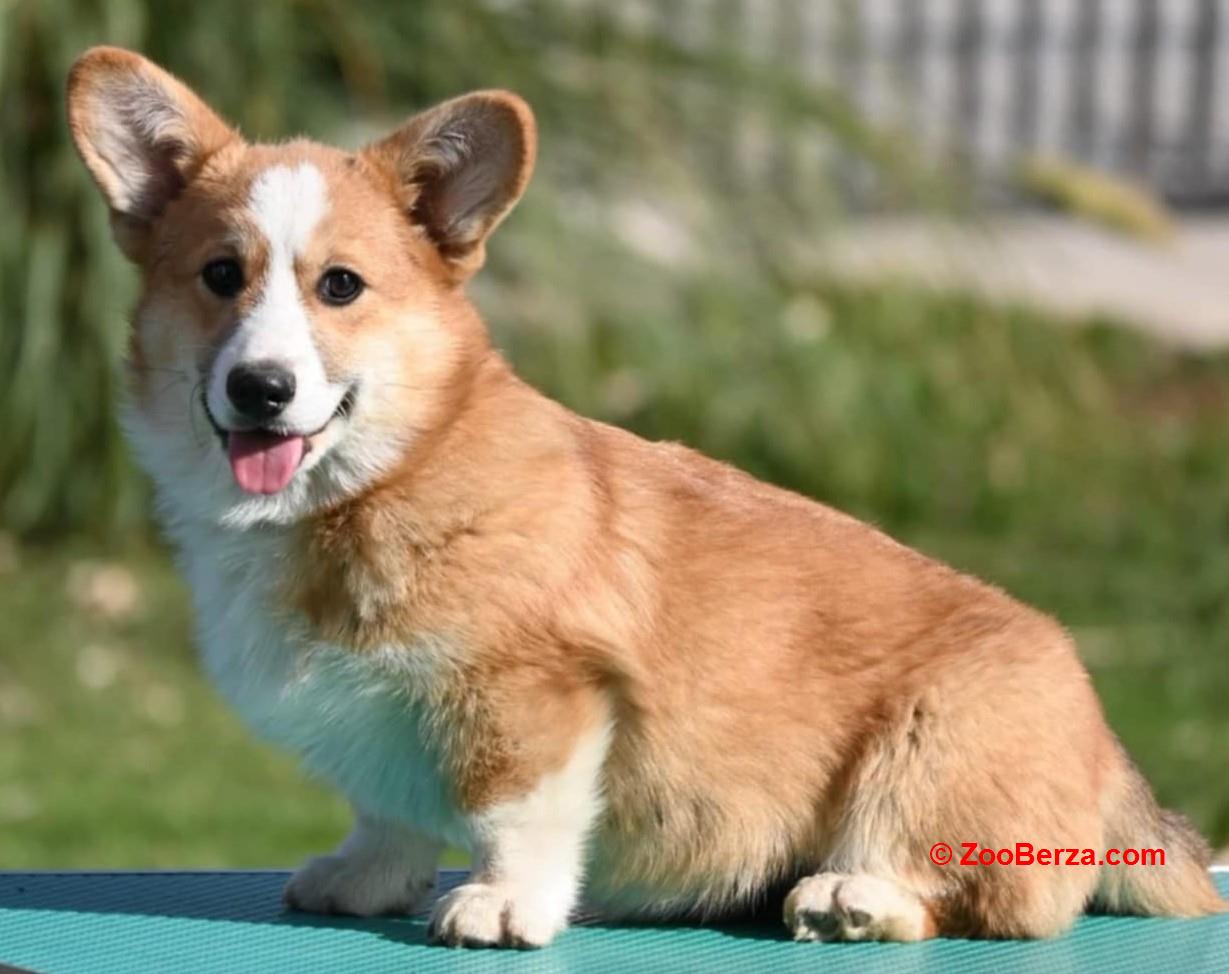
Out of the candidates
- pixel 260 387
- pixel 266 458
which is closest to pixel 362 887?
pixel 266 458

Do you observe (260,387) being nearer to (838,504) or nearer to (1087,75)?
(838,504)

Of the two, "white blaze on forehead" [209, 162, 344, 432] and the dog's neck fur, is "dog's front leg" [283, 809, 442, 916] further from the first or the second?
"white blaze on forehead" [209, 162, 344, 432]

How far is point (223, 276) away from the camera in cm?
350

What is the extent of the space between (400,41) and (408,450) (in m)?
5.60

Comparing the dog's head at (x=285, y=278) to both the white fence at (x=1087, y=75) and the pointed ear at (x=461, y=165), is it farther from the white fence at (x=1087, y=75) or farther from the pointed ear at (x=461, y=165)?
the white fence at (x=1087, y=75)

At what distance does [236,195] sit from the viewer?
11.6 feet

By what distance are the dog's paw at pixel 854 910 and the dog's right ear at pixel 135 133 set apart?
4.90 ft

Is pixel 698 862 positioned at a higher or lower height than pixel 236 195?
lower

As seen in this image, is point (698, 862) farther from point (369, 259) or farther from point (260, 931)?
point (369, 259)

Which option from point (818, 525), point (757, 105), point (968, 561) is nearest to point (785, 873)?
point (818, 525)

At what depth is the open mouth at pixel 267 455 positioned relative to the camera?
11.3 ft

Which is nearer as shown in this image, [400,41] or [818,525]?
[818,525]

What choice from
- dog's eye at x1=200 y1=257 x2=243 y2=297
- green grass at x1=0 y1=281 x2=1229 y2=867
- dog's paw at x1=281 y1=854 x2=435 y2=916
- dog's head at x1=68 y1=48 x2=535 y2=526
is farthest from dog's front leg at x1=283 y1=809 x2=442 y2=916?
Answer: green grass at x1=0 y1=281 x2=1229 y2=867

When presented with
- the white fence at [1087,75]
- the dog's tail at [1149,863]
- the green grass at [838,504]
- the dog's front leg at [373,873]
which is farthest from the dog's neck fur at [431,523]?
the white fence at [1087,75]
